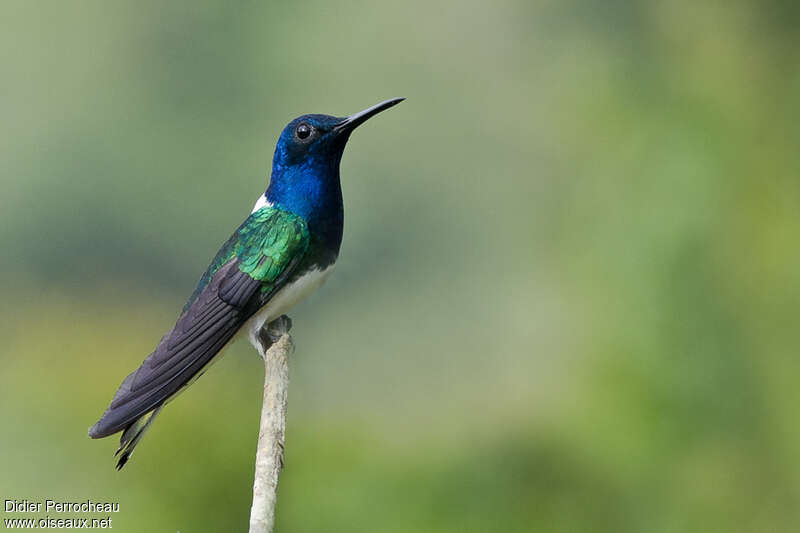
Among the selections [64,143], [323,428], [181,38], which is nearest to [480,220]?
[323,428]

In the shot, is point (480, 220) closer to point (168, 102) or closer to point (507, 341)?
point (507, 341)

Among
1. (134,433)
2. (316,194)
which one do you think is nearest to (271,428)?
(134,433)

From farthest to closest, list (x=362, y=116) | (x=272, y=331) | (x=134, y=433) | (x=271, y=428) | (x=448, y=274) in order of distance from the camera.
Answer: (x=448, y=274) → (x=272, y=331) → (x=362, y=116) → (x=134, y=433) → (x=271, y=428)

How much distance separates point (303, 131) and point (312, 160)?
0.06m

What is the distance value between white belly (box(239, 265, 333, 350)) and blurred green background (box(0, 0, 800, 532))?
902 millimetres

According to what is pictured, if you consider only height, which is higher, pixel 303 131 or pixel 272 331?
pixel 303 131

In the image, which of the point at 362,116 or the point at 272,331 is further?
the point at 272,331

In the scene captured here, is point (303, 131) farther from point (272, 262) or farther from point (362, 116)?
point (272, 262)

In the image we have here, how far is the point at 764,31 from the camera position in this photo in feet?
11.4

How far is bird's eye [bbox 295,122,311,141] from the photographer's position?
1707 mm

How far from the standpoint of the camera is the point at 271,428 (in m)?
1.38

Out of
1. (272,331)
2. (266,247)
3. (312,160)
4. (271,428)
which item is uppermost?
(312,160)

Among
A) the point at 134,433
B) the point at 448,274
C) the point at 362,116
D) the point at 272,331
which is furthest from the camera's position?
the point at 448,274

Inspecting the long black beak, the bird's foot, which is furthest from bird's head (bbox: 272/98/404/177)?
the bird's foot
